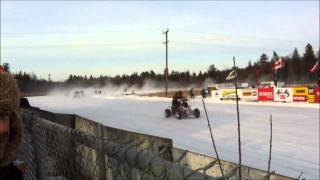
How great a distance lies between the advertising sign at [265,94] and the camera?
34.2 meters

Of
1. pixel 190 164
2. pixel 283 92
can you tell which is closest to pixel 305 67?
pixel 283 92

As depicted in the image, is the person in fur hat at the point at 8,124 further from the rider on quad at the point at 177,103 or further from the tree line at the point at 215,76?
the tree line at the point at 215,76

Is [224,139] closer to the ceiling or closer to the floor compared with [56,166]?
closer to the floor

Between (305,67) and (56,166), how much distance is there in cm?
11937

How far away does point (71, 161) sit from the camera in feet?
10.6

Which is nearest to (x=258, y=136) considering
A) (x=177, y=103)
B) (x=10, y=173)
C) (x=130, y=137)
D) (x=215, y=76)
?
(x=177, y=103)

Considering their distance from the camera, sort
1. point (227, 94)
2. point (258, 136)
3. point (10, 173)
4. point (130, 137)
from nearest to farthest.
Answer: point (10, 173), point (130, 137), point (258, 136), point (227, 94)

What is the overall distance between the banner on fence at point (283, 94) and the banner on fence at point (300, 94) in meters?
0.38

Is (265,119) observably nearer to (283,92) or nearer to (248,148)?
(248,148)

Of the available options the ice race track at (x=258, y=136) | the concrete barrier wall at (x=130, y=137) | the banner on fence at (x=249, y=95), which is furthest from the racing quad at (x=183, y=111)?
the concrete barrier wall at (x=130, y=137)

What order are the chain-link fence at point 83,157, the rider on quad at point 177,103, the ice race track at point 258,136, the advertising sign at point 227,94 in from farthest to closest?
the advertising sign at point 227,94 < the rider on quad at point 177,103 < the ice race track at point 258,136 < the chain-link fence at point 83,157

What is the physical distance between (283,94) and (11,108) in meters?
32.3

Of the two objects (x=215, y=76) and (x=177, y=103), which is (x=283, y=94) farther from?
(x=215, y=76)

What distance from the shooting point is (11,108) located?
1873mm
